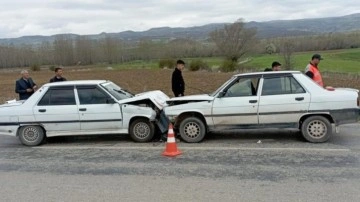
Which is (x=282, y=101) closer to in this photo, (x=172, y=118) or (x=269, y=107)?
(x=269, y=107)

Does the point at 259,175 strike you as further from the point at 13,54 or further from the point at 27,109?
the point at 13,54

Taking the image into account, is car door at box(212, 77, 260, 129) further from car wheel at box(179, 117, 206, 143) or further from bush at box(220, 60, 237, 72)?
bush at box(220, 60, 237, 72)

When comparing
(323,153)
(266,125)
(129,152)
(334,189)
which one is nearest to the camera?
(334,189)

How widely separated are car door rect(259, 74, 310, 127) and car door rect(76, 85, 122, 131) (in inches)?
124

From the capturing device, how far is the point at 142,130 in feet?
26.1

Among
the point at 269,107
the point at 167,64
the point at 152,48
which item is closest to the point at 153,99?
the point at 269,107

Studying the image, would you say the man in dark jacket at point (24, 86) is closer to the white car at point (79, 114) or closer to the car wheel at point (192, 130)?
the white car at point (79, 114)

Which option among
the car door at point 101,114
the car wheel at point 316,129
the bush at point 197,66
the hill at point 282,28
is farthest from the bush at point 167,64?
the car wheel at point 316,129

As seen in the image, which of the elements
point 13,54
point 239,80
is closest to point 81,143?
point 239,80

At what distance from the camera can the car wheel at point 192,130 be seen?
7691mm

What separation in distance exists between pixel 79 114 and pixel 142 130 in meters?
1.47

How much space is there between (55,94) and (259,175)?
520 cm

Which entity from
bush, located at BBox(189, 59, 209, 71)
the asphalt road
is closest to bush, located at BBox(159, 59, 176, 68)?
bush, located at BBox(189, 59, 209, 71)

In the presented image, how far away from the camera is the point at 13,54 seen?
9062 centimetres
